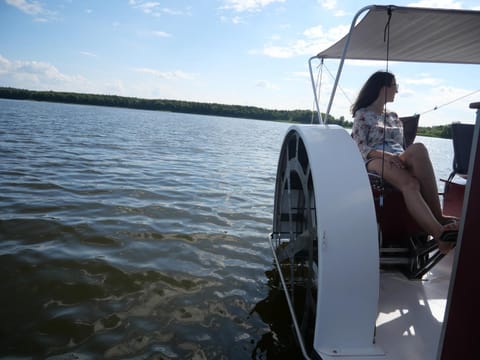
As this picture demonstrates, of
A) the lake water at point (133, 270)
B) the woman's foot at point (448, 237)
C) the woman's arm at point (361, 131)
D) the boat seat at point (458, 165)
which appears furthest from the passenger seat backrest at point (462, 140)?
the lake water at point (133, 270)

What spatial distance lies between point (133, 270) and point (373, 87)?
3.56 meters

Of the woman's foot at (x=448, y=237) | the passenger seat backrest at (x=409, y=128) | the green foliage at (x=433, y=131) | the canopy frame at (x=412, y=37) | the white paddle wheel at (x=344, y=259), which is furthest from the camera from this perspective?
the green foliage at (x=433, y=131)

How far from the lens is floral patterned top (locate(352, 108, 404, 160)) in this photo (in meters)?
3.81

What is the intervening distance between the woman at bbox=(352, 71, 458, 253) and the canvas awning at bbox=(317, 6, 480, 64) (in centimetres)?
49

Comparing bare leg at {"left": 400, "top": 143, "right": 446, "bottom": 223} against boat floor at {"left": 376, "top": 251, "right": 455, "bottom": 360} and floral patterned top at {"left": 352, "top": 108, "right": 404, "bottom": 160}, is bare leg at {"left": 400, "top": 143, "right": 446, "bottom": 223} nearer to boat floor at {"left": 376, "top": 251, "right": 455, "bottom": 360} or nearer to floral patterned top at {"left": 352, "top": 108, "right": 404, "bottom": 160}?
floral patterned top at {"left": 352, "top": 108, "right": 404, "bottom": 160}

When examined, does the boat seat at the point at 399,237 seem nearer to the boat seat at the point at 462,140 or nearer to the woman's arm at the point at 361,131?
the woman's arm at the point at 361,131

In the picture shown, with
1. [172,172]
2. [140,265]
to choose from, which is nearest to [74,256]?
[140,265]

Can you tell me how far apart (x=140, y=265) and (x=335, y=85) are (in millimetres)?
3225

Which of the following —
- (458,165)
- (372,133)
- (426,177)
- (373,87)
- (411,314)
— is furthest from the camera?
(458,165)

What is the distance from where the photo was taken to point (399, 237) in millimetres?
3674

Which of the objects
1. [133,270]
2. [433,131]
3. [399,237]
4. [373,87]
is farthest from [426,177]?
[433,131]

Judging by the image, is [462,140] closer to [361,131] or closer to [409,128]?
[409,128]

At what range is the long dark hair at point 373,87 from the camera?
391cm

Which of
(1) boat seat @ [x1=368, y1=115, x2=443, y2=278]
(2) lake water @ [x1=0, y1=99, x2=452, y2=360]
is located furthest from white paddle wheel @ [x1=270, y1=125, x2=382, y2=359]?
(2) lake water @ [x1=0, y1=99, x2=452, y2=360]
